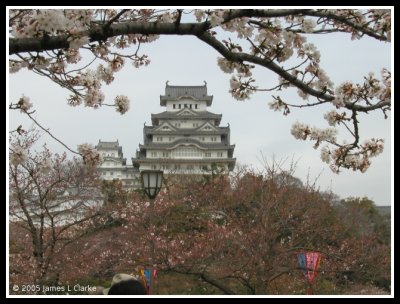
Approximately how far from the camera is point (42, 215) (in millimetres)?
8805

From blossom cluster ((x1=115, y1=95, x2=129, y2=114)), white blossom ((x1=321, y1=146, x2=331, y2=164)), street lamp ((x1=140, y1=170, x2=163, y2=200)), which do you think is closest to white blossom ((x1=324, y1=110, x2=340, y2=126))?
white blossom ((x1=321, y1=146, x2=331, y2=164))

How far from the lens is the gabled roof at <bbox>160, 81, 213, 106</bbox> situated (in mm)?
45406

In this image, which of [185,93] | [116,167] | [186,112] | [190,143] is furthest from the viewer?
[185,93]

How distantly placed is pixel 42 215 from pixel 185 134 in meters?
33.1

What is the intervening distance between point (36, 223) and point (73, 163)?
1752 millimetres

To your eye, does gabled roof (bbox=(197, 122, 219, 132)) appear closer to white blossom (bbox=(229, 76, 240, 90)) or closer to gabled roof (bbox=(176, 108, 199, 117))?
gabled roof (bbox=(176, 108, 199, 117))

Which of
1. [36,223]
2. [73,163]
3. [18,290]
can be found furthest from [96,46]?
[73,163]

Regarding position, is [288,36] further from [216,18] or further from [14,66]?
[14,66]

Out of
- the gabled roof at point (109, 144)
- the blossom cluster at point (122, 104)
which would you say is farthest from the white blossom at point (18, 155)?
the gabled roof at point (109, 144)

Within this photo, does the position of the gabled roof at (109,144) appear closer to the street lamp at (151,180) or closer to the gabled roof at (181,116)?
the gabled roof at (181,116)

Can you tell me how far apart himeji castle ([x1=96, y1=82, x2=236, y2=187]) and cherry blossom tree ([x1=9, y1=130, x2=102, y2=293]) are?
73.2ft

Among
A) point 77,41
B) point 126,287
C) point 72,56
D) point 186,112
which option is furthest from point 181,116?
point 77,41

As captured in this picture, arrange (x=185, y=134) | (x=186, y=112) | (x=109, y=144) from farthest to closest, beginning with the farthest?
(x=109, y=144), (x=186, y=112), (x=185, y=134)

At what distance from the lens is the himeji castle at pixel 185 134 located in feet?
127
